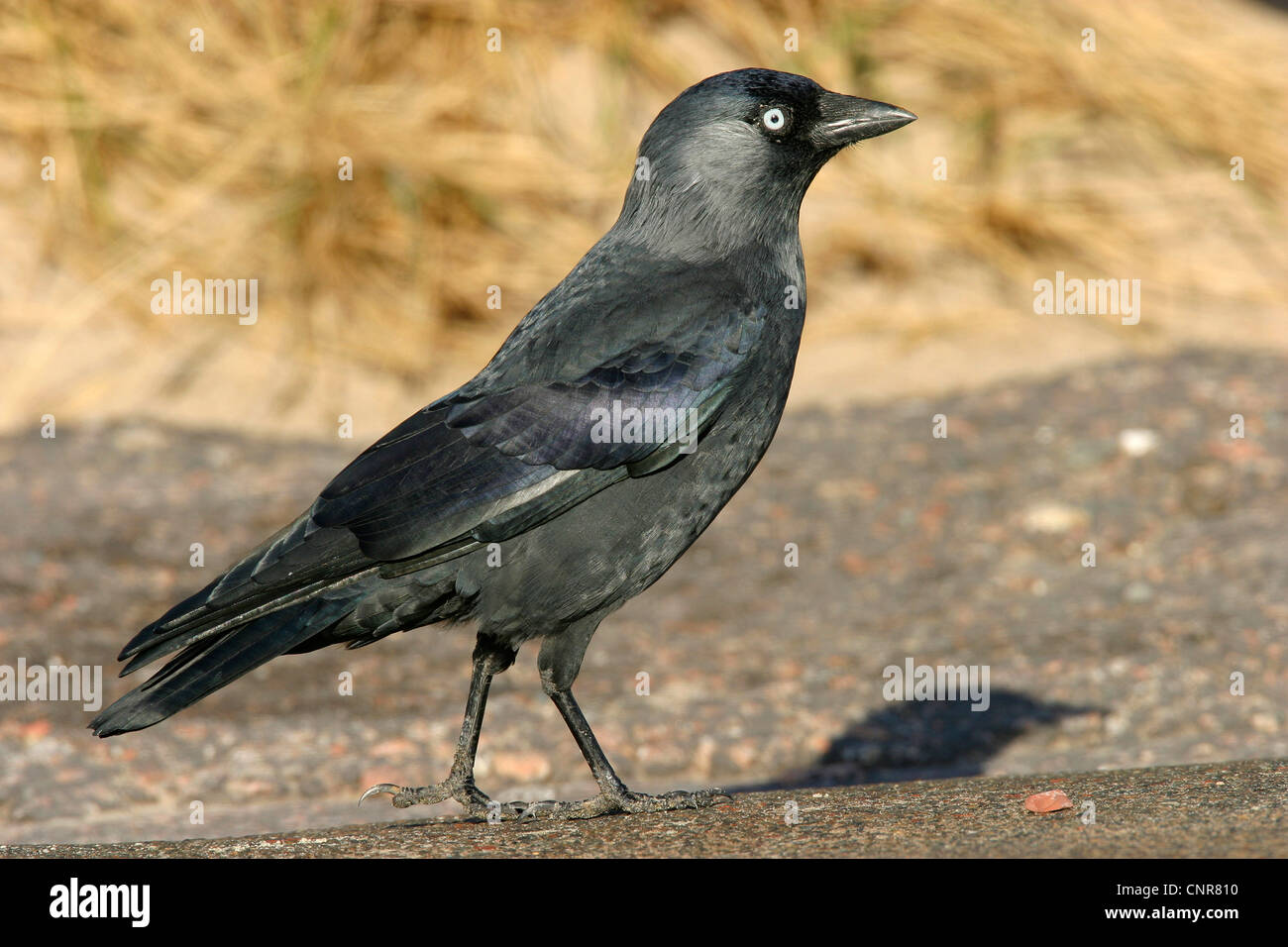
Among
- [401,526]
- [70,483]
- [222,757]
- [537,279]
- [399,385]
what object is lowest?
[222,757]

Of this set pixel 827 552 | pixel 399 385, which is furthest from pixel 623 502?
pixel 399 385

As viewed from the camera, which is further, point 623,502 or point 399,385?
point 399,385

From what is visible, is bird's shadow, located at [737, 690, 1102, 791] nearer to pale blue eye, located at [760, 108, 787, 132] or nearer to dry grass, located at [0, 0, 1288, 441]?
pale blue eye, located at [760, 108, 787, 132]

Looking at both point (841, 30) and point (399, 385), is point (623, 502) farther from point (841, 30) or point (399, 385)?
point (841, 30)

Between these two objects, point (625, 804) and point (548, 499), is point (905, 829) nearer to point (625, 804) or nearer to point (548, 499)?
point (625, 804)

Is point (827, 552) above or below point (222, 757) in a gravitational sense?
above

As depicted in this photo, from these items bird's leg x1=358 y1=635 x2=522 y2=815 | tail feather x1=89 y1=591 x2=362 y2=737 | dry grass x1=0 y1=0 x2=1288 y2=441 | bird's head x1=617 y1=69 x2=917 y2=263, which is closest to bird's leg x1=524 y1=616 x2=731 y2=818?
bird's leg x1=358 y1=635 x2=522 y2=815

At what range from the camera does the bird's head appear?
434 centimetres

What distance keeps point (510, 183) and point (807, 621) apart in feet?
14.7

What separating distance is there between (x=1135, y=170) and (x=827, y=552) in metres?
4.95

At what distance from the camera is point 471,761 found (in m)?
4.20

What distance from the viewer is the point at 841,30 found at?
1061 cm

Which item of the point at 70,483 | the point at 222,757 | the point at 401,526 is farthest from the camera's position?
the point at 70,483

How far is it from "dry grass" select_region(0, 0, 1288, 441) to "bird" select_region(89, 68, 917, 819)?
549 cm
